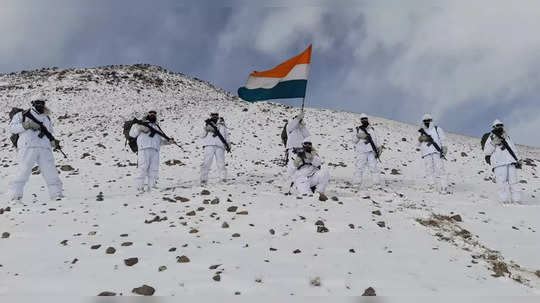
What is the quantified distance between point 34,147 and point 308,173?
689 centimetres

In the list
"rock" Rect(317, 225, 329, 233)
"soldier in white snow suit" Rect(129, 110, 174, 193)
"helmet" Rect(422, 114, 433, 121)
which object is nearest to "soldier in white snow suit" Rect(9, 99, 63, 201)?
"soldier in white snow suit" Rect(129, 110, 174, 193)

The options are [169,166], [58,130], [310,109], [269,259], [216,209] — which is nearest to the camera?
[269,259]

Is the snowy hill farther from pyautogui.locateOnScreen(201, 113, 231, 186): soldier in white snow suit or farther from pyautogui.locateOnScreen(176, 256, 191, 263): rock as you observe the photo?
pyautogui.locateOnScreen(201, 113, 231, 186): soldier in white snow suit

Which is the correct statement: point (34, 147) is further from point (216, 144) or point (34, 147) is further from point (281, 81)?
point (281, 81)

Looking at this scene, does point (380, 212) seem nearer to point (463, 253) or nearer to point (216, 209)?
point (463, 253)

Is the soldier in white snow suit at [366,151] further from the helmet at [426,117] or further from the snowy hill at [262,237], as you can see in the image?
the helmet at [426,117]

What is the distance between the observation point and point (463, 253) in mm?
6547

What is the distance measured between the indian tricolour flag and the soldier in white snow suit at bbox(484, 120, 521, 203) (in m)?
5.57

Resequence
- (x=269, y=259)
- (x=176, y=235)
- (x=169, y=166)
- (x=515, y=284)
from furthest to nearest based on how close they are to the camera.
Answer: (x=169, y=166) < (x=176, y=235) < (x=269, y=259) < (x=515, y=284)

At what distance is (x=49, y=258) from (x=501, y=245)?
7429 mm

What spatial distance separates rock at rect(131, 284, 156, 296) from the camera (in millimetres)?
4699

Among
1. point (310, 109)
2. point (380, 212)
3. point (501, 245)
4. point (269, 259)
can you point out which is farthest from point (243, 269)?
point (310, 109)

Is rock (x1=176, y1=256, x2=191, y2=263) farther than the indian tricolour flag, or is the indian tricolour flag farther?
the indian tricolour flag

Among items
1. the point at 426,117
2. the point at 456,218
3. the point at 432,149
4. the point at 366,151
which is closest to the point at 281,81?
the point at 366,151
